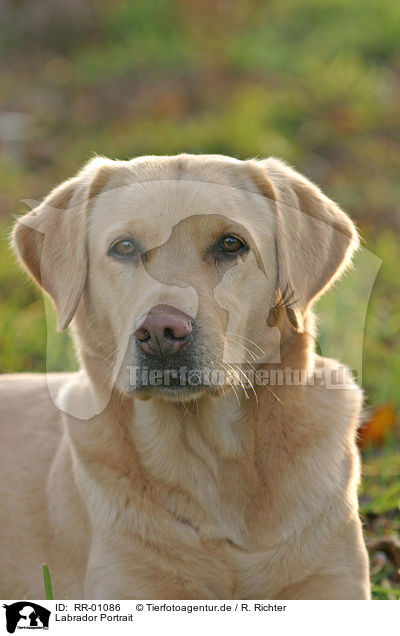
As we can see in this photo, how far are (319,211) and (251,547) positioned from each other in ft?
4.03

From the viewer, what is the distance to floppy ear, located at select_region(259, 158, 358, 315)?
3.31m

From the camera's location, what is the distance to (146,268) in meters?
3.14

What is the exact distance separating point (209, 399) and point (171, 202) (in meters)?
0.72

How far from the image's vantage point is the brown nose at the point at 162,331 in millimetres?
2814

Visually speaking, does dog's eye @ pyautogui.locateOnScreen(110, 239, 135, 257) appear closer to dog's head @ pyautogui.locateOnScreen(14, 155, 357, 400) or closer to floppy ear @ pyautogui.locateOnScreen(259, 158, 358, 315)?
dog's head @ pyautogui.locateOnScreen(14, 155, 357, 400)

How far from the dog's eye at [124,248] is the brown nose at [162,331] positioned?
1.34 ft

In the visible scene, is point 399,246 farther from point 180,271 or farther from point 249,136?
point 180,271

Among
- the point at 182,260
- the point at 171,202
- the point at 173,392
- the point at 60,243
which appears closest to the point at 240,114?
the point at 60,243

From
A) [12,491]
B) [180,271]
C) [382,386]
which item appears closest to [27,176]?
[382,386]

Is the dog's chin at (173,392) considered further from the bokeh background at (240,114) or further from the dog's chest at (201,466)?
the bokeh background at (240,114)

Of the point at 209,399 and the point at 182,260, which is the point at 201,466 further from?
the point at 182,260
